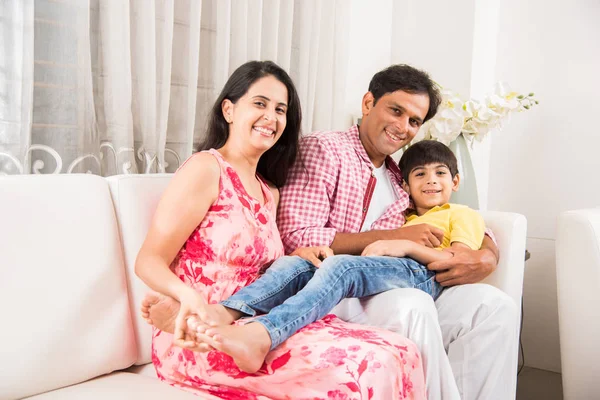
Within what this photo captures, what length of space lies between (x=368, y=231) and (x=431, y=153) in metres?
0.39

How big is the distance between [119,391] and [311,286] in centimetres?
47

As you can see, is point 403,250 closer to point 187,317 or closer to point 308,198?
point 308,198

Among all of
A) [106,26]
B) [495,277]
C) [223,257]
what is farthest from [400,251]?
[106,26]

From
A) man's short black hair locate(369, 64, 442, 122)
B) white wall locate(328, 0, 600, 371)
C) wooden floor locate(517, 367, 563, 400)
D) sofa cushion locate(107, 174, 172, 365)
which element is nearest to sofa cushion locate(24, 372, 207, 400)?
sofa cushion locate(107, 174, 172, 365)

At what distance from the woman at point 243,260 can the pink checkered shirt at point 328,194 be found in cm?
8

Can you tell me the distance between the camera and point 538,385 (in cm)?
267

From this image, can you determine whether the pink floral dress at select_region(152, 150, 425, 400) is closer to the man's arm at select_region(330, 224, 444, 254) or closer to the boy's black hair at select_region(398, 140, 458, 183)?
the man's arm at select_region(330, 224, 444, 254)

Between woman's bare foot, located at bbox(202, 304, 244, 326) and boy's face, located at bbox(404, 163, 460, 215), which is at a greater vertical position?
boy's face, located at bbox(404, 163, 460, 215)

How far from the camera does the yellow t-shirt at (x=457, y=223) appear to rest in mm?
1810

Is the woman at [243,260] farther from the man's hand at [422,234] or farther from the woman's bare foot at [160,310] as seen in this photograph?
the man's hand at [422,234]

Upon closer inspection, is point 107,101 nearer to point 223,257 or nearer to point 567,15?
point 223,257

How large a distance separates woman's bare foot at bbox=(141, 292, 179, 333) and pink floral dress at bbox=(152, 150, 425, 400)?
14cm

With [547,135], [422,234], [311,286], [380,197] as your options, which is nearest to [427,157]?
→ [380,197]

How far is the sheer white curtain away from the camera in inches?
57.6
